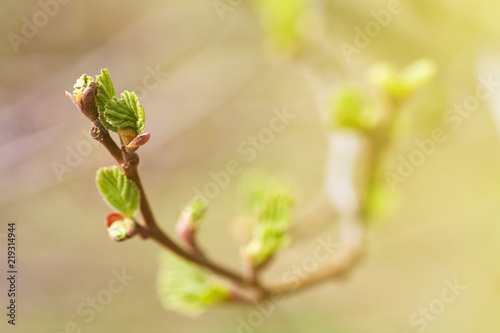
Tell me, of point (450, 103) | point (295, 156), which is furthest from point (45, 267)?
point (450, 103)

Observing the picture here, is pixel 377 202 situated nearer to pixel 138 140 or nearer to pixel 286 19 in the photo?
pixel 286 19

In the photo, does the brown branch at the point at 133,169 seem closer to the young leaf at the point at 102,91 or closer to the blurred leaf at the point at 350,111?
the young leaf at the point at 102,91

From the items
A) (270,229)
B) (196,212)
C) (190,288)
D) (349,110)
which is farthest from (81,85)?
(349,110)

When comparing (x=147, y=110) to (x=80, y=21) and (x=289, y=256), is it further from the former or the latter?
(x=289, y=256)

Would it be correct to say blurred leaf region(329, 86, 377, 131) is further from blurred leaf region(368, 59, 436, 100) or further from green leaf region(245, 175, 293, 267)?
green leaf region(245, 175, 293, 267)

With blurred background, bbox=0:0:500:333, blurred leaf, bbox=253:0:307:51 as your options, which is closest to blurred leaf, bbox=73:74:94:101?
blurred leaf, bbox=253:0:307:51
